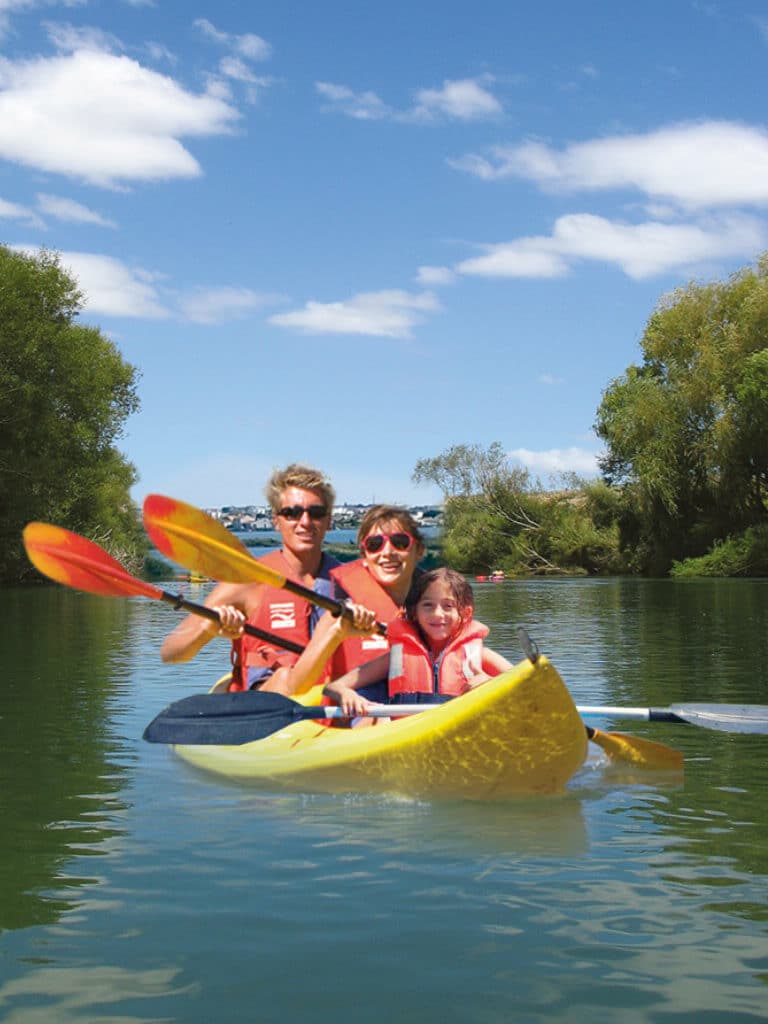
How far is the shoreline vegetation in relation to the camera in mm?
29062

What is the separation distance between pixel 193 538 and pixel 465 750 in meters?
2.00

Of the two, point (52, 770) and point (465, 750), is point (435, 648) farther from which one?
point (52, 770)

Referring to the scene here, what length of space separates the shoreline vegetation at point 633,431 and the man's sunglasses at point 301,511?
23.5 metres

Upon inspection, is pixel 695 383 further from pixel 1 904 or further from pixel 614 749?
pixel 1 904

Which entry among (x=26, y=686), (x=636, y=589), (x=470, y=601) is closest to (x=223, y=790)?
(x=470, y=601)

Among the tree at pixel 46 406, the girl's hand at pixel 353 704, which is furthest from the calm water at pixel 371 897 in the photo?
the tree at pixel 46 406

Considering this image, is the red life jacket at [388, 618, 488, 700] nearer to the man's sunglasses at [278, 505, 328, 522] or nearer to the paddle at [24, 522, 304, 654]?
the man's sunglasses at [278, 505, 328, 522]

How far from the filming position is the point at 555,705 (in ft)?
15.0

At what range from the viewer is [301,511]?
5.79 metres

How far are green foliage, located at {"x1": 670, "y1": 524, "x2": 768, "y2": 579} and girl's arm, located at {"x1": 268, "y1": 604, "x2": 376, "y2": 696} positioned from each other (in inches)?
1082

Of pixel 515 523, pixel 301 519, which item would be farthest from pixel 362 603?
pixel 515 523

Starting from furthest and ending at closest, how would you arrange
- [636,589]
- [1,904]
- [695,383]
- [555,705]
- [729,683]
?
[695,383] → [636,589] → [729,683] → [555,705] → [1,904]

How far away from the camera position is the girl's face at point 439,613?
5.38 metres

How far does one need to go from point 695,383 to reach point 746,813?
2827 cm
